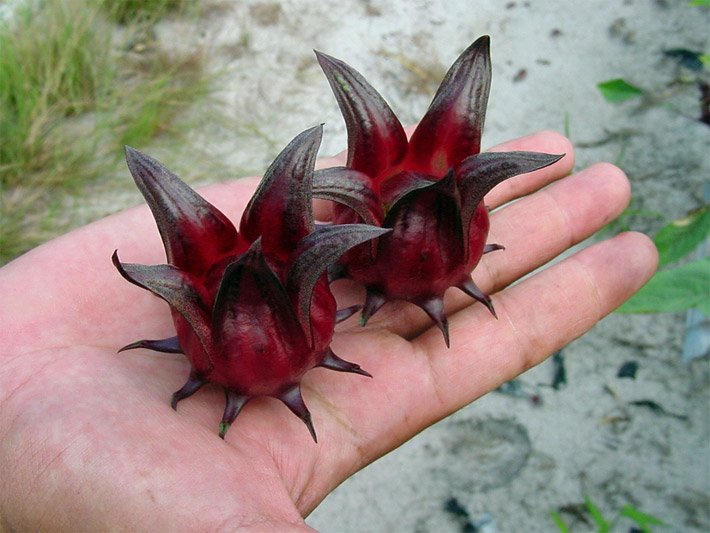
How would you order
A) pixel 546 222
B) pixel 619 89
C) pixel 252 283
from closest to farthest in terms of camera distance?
pixel 252 283
pixel 546 222
pixel 619 89

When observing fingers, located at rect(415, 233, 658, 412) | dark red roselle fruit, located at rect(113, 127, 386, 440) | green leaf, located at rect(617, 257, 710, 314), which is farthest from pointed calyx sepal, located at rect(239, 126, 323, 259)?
green leaf, located at rect(617, 257, 710, 314)

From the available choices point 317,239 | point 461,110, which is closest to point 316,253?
point 317,239

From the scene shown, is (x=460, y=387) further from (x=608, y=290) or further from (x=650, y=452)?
(x=650, y=452)

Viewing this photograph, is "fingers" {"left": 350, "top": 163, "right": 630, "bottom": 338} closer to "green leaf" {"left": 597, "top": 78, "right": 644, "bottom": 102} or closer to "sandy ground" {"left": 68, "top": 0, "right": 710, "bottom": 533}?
"green leaf" {"left": 597, "top": 78, "right": 644, "bottom": 102}

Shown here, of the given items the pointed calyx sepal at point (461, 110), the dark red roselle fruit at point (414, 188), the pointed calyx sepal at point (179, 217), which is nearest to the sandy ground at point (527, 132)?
the dark red roselle fruit at point (414, 188)

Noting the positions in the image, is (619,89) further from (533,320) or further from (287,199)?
(287,199)

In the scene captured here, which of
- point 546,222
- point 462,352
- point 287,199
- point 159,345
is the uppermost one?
point 287,199
